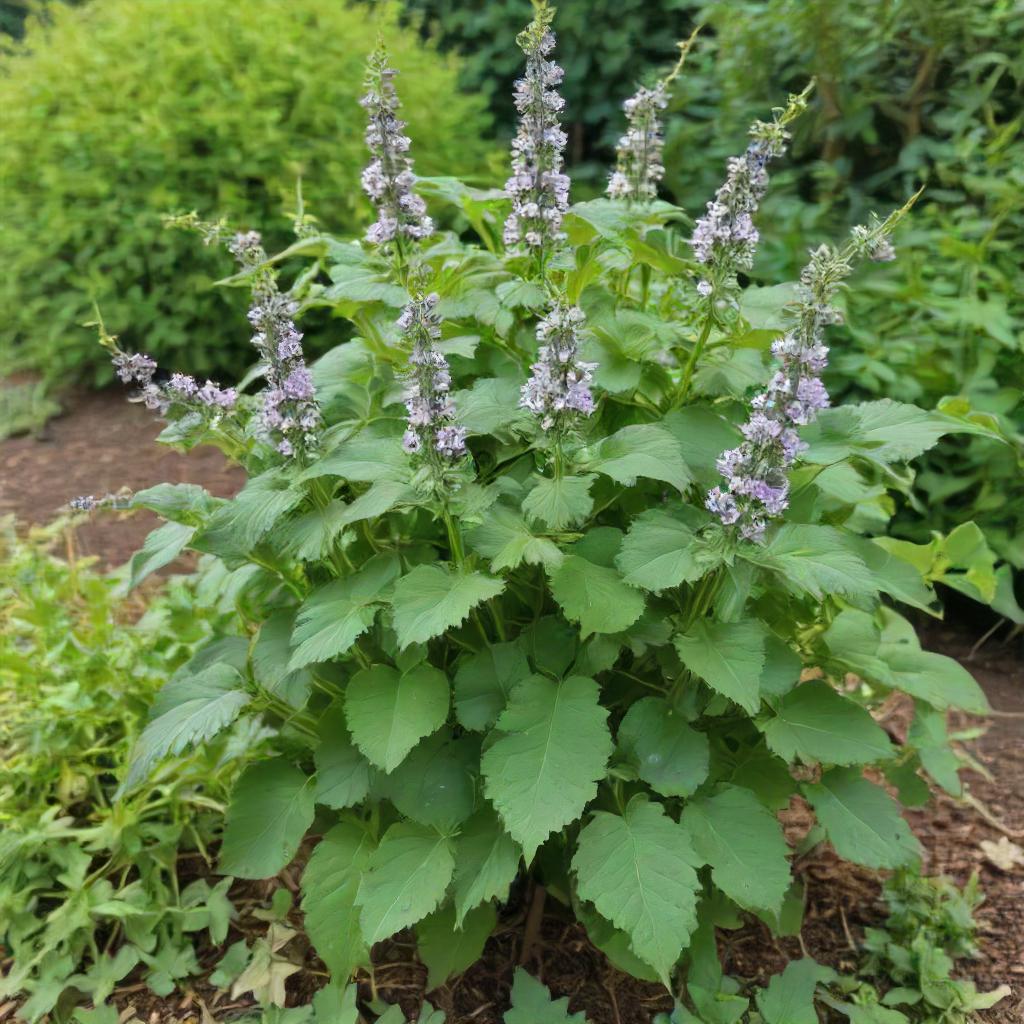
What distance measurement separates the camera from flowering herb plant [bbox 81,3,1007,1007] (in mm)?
1579

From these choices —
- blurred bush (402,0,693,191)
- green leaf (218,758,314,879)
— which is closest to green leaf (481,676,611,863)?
green leaf (218,758,314,879)

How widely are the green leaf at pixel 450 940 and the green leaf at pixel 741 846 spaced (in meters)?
0.44

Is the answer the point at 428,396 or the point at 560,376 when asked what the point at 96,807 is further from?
the point at 560,376

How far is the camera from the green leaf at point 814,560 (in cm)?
153

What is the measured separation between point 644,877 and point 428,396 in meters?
0.85

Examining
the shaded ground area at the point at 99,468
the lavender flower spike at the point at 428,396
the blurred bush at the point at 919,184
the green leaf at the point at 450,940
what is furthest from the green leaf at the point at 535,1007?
the shaded ground area at the point at 99,468

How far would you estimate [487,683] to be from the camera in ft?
5.82

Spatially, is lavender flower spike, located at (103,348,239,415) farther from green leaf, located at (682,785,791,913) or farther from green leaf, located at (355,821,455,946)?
green leaf, located at (682,785,791,913)

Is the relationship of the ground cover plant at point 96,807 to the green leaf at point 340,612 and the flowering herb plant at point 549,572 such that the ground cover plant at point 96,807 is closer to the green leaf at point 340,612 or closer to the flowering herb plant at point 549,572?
the flowering herb plant at point 549,572

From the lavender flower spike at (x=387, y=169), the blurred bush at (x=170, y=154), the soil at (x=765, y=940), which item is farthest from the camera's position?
the blurred bush at (x=170, y=154)

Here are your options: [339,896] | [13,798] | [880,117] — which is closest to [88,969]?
[13,798]

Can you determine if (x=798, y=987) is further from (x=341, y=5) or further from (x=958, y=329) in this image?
(x=341, y=5)

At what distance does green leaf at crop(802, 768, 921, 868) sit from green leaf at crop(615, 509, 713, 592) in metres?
0.61

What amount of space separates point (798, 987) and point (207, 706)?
1.24 metres
